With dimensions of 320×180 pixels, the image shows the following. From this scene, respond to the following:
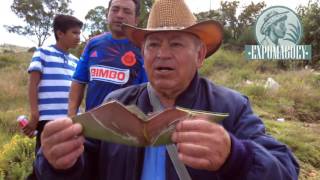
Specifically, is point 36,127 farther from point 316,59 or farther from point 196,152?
point 316,59

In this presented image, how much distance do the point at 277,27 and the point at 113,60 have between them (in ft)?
40.2

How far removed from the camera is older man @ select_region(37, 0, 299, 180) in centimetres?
153

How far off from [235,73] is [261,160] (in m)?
12.8

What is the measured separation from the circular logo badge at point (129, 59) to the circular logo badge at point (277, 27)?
12049 millimetres

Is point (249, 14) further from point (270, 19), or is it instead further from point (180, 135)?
point (180, 135)

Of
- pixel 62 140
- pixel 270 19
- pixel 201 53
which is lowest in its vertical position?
pixel 62 140

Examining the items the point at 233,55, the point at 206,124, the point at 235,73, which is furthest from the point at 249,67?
the point at 206,124

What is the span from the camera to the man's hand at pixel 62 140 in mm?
1550

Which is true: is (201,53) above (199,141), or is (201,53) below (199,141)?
above

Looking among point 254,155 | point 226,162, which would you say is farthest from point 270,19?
point 226,162

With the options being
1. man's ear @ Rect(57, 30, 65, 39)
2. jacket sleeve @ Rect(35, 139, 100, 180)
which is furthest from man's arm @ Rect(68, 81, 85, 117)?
jacket sleeve @ Rect(35, 139, 100, 180)

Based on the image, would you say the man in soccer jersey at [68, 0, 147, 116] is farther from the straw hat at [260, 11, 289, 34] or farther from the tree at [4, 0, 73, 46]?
the tree at [4, 0, 73, 46]

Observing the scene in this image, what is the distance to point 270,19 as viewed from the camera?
1520 cm

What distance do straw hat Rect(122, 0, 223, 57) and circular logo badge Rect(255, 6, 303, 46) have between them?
13.1 metres
